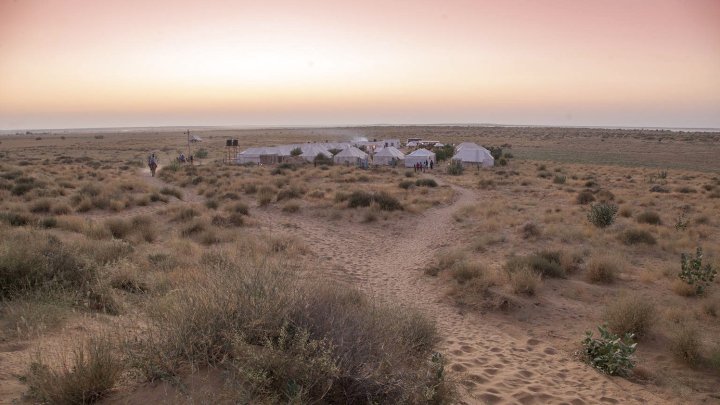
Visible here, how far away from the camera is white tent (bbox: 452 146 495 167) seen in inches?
1711

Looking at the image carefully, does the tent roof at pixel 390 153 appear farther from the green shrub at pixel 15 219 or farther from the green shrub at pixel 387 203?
the green shrub at pixel 15 219

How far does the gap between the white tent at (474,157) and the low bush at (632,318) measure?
3697cm

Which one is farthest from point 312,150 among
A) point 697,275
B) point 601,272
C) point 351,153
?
point 697,275

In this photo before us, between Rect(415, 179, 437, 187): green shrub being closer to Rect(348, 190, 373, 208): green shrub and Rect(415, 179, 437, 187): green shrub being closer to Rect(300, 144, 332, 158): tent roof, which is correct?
Rect(348, 190, 373, 208): green shrub

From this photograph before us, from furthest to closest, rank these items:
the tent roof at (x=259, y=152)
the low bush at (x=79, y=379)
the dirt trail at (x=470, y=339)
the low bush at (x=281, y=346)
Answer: the tent roof at (x=259, y=152)
the dirt trail at (x=470, y=339)
the low bush at (x=281, y=346)
the low bush at (x=79, y=379)

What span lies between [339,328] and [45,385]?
232 cm

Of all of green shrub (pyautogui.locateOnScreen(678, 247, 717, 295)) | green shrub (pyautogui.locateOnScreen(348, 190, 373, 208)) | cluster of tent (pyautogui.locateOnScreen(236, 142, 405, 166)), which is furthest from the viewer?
cluster of tent (pyautogui.locateOnScreen(236, 142, 405, 166))

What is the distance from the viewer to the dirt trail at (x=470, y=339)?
17.8ft

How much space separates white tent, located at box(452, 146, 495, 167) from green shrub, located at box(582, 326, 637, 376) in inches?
1504

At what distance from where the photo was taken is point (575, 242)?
13.5 metres

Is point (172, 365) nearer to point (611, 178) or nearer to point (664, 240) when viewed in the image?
point (664, 240)

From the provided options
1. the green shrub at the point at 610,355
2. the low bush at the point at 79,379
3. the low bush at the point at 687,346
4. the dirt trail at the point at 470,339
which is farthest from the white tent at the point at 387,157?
the low bush at the point at 79,379

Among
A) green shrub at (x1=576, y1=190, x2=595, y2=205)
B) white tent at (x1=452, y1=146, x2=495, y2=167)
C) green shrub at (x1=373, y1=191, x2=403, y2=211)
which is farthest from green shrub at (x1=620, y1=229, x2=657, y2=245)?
white tent at (x1=452, y1=146, x2=495, y2=167)

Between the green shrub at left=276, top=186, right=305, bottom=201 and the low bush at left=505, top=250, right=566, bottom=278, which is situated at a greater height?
the green shrub at left=276, top=186, right=305, bottom=201
